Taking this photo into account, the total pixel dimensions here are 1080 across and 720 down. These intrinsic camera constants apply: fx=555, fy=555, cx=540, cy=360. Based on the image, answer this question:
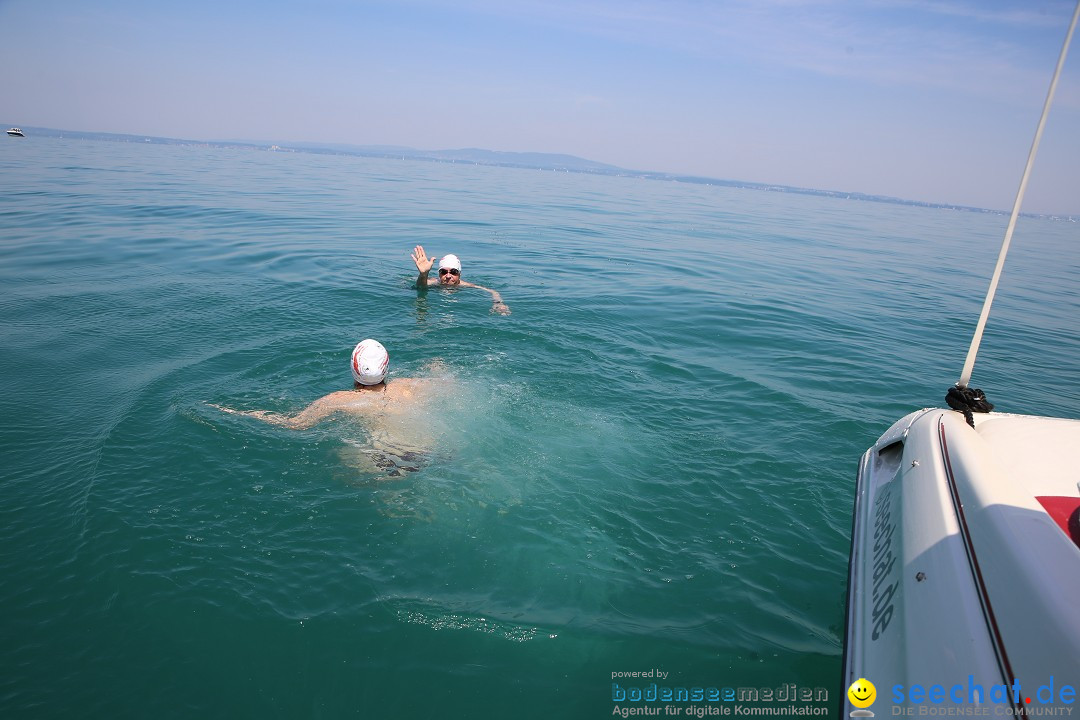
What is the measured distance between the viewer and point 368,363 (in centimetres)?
634

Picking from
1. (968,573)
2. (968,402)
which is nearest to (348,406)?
(968,573)

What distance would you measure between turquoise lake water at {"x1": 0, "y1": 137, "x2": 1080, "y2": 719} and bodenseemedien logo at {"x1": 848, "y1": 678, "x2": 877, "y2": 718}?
4.16ft

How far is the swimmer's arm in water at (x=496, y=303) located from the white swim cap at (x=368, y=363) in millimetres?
5318

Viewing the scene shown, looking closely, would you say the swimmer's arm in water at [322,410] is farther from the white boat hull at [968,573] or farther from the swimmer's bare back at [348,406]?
the white boat hull at [968,573]

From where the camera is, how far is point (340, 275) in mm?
14164

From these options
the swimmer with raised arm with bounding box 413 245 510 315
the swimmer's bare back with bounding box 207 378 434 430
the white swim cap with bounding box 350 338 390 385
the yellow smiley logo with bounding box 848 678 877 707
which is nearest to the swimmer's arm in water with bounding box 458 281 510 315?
the swimmer with raised arm with bounding box 413 245 510 315

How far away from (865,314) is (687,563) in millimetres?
12294

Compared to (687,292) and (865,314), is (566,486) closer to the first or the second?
(687,292)

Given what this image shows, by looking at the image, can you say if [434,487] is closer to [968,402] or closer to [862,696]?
[862,696]

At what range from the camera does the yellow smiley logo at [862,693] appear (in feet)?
8.54

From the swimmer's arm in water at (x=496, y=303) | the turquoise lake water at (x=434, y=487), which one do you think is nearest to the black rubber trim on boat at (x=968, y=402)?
the turquoise lake water at (x=434, y=487)

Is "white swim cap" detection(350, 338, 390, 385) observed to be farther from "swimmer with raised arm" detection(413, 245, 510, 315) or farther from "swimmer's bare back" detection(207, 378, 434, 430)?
"swimmer with raised arm" detection(413, 245, 510, 315)

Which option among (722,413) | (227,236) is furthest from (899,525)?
(227,236)

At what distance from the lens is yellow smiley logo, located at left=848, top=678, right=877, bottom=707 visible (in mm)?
2604
